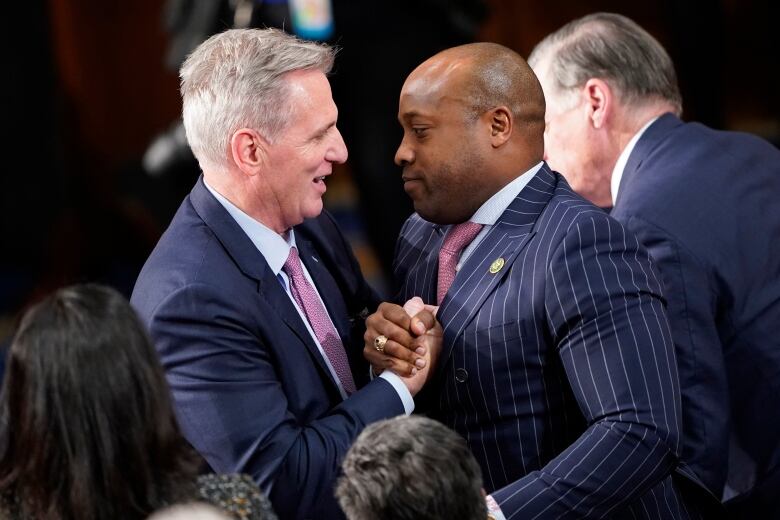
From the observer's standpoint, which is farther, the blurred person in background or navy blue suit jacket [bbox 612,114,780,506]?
navy blue suit jacket [bbox 612,114,780,506]

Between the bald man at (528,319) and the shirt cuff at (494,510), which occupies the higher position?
the bald man at (528,319)

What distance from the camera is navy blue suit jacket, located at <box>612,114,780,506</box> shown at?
2559mm

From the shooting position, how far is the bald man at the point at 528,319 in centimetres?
217

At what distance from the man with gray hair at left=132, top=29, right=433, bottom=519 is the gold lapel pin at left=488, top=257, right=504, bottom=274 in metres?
0.15

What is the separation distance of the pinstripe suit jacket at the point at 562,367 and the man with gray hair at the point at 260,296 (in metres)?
0.12

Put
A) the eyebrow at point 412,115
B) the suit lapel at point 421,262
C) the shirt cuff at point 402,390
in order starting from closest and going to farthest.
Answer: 1. the shirt cuff at point 402,390
2. the eyebrow at point 412,115
3. the suit lapel at point 421,262

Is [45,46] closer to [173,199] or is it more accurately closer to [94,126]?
[94,126]

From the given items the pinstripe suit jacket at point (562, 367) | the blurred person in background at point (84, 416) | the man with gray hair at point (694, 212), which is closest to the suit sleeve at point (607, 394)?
the pinstripe suit jacket at point (562, 367)

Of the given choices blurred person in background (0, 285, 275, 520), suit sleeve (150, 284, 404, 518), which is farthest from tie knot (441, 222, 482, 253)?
blurred person in background (0, 285, 275, 520)

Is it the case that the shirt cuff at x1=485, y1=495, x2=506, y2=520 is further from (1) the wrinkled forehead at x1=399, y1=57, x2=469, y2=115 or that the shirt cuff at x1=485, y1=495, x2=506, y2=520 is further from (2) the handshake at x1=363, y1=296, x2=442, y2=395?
(1) the wrinkled forehead at x1=399, y1=57, x2=469, y2=115

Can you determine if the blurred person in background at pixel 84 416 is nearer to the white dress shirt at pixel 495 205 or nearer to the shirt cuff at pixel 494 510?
the shirt cuff at pixel 494 510

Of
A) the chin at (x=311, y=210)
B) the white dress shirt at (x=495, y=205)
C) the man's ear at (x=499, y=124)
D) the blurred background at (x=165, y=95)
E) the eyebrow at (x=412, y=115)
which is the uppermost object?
the eyebrow at (x=412, y=115)

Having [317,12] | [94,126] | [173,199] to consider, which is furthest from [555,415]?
[94,126]

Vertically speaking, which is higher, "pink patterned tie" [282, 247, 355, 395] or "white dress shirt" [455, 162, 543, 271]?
"white dress shirt" [455, 162, 543, 271]
